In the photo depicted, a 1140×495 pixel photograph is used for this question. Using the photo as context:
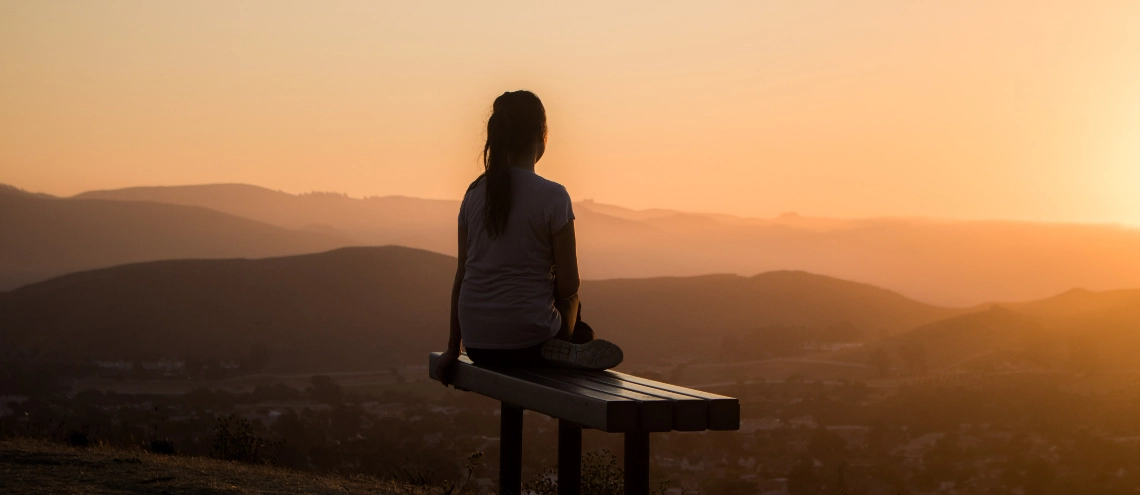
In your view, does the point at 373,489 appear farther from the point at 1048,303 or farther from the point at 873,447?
the point at 1048,303

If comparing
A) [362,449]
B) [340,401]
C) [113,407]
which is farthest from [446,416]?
[113,407]

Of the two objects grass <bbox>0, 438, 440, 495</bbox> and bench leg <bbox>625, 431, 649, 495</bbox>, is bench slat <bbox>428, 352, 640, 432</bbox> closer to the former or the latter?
bench leg <bbox>625, 431, 649, 495</bbox>

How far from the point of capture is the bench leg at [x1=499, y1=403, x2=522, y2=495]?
18.7 feet

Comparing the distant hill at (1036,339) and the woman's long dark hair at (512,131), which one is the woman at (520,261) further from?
the distant hill at (1036,339)

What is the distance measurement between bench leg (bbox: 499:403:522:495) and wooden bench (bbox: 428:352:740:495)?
400 mm

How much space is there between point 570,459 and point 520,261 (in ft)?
3.17

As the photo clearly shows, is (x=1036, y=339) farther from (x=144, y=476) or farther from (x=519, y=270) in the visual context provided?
(x=519, y=270)

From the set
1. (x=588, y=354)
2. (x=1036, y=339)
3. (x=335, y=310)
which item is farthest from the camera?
(x=335, y=310)

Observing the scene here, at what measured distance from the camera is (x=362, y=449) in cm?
3644

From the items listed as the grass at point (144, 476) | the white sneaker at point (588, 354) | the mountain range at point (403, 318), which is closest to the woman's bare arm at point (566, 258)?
the white sneaker at point (588, 354)

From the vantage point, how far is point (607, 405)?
3740mm

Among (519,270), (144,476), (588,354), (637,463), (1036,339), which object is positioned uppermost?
(519,270)

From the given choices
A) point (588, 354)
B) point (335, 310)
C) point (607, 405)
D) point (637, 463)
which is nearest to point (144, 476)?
point (588, 354)

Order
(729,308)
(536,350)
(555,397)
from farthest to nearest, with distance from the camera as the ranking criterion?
(729,308)
(536,350)
(555,397)
